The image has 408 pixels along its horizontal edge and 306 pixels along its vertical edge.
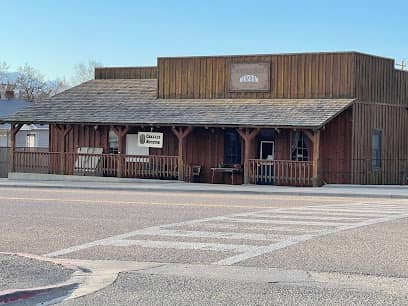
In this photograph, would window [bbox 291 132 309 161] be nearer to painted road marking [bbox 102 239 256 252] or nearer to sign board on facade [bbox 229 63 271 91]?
sign board on facade [bbox 229 63 271 91]

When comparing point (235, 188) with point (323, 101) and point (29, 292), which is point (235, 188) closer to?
point (323, 101)

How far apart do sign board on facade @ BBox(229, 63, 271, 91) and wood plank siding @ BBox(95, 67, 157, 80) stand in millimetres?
6919

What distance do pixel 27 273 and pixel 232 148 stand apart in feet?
81.5

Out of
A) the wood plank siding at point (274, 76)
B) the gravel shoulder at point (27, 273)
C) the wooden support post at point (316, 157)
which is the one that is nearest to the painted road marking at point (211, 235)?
the gravel shoulder at point (27, 273)

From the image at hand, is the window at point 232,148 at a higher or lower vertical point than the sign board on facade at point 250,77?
lower

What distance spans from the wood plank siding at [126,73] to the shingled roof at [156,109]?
0.78 m

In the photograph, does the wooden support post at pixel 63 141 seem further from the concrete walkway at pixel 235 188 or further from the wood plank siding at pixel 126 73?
the wood plank siding at pixel 126 73

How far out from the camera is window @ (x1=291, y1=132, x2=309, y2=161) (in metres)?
33.0

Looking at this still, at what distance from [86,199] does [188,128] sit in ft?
35.3

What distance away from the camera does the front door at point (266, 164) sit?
1273 inches

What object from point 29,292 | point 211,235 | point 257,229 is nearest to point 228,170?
point 257,229

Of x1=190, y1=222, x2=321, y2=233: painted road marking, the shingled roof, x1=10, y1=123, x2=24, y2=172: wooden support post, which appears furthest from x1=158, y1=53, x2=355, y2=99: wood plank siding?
x1=190, y1=222, x2=321, y2=233: painted road marking

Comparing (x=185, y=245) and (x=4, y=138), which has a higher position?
(x=4, y=138)

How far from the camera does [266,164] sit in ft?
106
